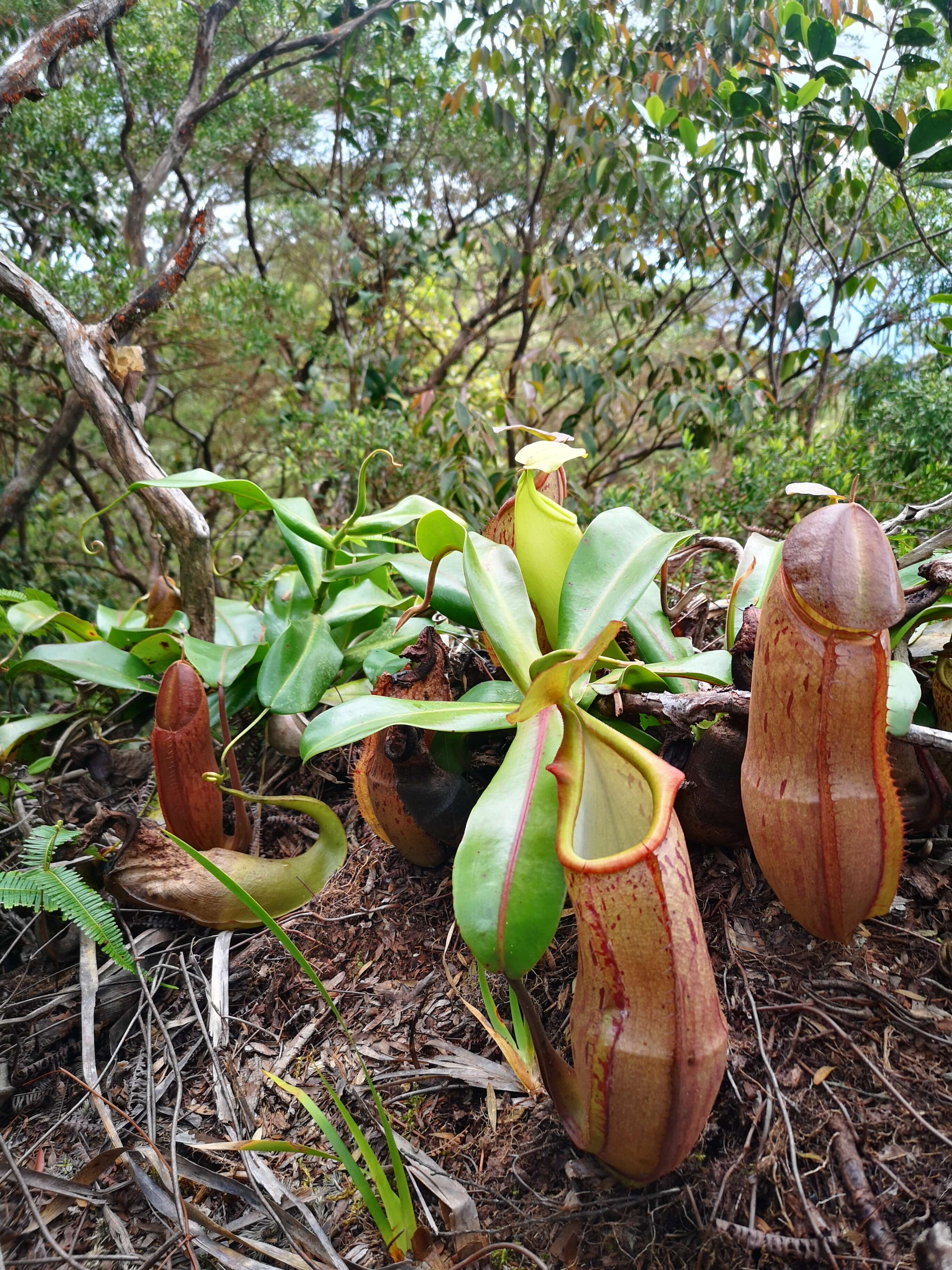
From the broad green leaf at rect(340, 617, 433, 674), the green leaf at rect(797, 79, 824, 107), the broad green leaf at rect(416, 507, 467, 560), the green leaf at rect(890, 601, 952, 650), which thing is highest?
the green leaf at rect(797, 79, 824, 107)

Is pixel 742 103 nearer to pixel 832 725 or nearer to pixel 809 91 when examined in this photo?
pixel 809 91

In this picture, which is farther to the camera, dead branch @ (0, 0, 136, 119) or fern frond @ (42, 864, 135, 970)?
dead branch @ (0, 0, 136, 119)

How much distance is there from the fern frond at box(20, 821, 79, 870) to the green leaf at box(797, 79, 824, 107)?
88.9 inches

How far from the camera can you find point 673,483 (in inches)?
73.0

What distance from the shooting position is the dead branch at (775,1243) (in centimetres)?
50

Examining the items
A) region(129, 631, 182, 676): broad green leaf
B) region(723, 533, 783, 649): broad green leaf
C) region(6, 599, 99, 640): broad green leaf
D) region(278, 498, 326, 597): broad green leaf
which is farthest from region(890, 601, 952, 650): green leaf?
region(6, 599, 99, 640): broad green leaf

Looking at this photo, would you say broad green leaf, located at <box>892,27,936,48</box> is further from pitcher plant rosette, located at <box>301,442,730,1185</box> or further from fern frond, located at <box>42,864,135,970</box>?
fern frond, located at <box>42,864,135,970</box>

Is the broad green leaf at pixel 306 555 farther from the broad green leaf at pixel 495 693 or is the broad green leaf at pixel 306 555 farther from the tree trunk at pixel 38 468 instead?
the tree trunk at pixel 38 468

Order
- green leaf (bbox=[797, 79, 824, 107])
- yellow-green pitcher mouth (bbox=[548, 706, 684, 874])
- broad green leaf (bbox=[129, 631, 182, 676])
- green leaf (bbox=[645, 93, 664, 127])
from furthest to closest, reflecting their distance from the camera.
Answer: green leaf (bbox=[645, 93, 664, 127])
green leaf (bbox=[797, 79, 824, 107])
broad green leaf (bbox=[129, 631, 182, 676])
yellow-green pitcher mouth (bbox=[548, 706, 684, 874])

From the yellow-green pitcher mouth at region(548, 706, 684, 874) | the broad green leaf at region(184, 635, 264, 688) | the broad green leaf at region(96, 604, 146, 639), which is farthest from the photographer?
the broad green leaf at region(96, 604, 146, 639)

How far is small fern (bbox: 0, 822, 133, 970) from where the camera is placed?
775 mm

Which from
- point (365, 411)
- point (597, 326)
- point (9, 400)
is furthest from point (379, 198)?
point (597, 326)

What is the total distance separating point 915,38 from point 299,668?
206 centimetres

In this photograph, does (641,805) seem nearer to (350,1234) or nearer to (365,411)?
(350,1234)
